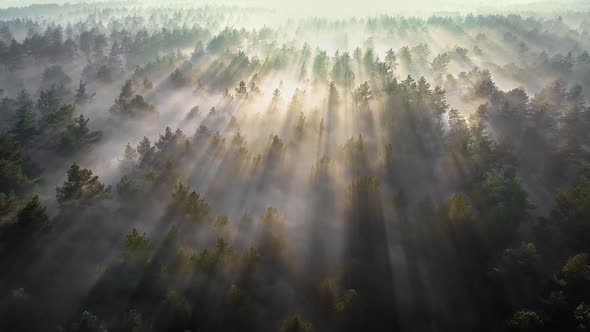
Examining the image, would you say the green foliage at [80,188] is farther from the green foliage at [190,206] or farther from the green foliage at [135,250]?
the green foliage at [135,250]

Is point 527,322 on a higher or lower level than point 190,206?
lower

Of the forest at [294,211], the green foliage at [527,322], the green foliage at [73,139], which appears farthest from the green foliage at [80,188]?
the green foliage at [527,322]

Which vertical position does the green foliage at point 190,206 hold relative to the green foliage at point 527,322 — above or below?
above

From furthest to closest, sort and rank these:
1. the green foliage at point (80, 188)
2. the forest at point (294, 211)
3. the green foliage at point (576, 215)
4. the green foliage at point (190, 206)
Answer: the green foliage at point (190, 206) → the green foliage at point (576, 215) → the green foliage at point (80, 188) → the forest at point (294, 211)

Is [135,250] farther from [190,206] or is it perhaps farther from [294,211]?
[294,211]

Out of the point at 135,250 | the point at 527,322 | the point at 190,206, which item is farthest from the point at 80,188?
the point at 527,322

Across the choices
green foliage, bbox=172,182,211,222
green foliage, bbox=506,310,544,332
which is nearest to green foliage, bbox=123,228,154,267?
green foliage, bbox=172,182,211,222

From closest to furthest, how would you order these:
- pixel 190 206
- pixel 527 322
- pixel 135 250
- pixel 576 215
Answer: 1. pixel 527 322
2. pixel 135 250
3. pixel 576 215
4. pixel 190 206

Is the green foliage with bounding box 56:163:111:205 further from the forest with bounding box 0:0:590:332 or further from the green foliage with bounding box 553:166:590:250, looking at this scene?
the green foliage with bounding box 553:166:590:250

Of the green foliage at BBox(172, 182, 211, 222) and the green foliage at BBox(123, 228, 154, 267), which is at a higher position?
the green foliage at BBox(172, 182, 211, 222)
